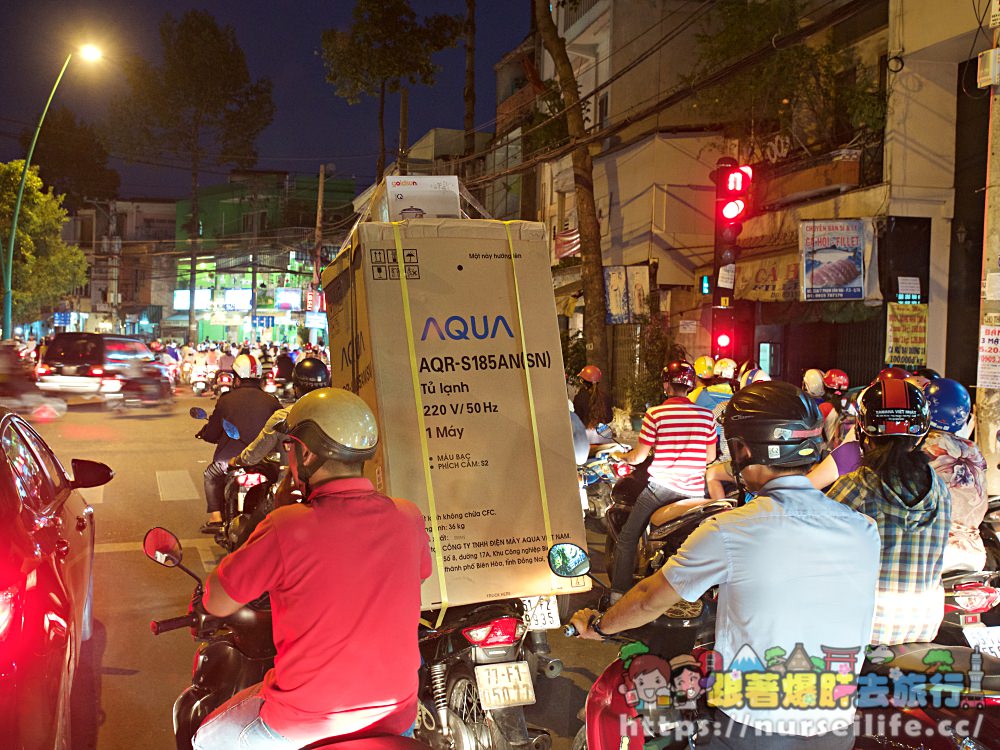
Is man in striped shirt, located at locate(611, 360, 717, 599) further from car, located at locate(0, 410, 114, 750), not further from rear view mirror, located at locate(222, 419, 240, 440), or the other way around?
car, located at locate(0, 410, 114, 750)

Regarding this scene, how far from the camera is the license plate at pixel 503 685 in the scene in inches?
146

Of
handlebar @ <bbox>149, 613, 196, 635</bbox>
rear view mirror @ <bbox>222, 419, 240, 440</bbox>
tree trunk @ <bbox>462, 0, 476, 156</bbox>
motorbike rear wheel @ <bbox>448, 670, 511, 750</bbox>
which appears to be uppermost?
tree trunk @ <bbox>462, 0, 476, 156</bbox>

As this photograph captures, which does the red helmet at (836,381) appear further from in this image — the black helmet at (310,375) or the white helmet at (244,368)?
the white helmet at (244,368)

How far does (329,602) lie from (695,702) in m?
1.33

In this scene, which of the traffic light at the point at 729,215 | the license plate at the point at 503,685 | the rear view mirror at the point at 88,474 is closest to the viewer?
the license plate at the point at 503,685

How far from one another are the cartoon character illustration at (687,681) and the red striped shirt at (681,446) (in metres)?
3.62

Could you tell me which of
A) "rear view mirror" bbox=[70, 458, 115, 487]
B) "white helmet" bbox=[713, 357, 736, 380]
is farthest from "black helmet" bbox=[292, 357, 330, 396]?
"white helmet" bbox=[713, 357, 736, 380]

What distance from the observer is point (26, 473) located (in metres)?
4.31

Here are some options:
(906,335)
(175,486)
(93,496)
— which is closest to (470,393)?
(93,496)

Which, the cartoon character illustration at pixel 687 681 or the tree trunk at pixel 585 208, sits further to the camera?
the tree trunk at pixel 585 208

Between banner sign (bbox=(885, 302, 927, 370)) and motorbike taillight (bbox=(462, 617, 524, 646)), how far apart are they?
30.5 feet

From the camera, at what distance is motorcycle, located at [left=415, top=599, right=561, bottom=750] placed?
3764mm

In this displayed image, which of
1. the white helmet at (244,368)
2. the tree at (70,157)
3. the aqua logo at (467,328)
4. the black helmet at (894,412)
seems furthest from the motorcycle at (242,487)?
the tree at (70,157)

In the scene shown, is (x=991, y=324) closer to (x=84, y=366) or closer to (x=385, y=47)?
(x=84, y=366)
